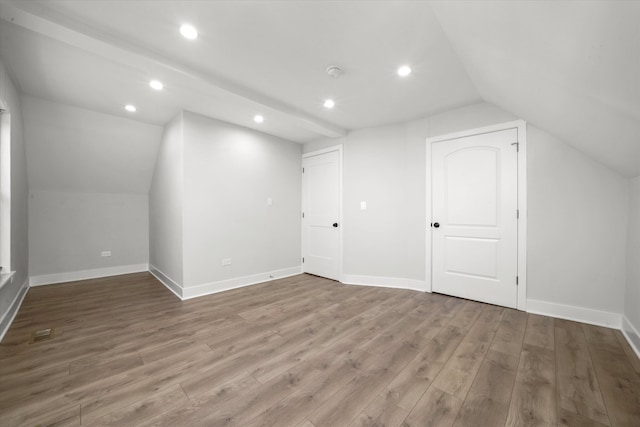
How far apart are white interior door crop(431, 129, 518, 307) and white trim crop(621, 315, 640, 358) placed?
2.56ft

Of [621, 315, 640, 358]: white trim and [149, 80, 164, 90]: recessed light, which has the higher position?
[149, 80, 164, 90]: recessed light

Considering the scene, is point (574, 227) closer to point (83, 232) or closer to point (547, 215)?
point (547, 215)

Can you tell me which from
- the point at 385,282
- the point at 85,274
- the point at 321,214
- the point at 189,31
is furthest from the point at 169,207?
the point at 385,282

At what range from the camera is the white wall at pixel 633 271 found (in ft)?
6.60

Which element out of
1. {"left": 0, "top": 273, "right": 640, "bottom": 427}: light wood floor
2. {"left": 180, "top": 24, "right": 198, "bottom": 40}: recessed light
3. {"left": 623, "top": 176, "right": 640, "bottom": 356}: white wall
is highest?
{"left": 180, "top": 24, "right": 198, "bottom": 40}: recessed light

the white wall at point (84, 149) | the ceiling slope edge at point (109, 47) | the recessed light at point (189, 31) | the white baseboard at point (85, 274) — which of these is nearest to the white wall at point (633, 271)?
the ceiling slope edge at point (109, 47)

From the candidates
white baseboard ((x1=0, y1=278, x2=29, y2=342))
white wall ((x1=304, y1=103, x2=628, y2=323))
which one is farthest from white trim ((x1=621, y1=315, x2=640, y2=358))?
white baseboard ((x1=0, y1=278, x2=29, y2=342))

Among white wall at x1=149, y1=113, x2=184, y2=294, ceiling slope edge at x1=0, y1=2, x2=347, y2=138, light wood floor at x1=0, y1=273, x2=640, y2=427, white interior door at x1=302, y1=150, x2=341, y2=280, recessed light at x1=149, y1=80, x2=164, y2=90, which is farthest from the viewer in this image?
white interior door at x1=302, y1=150, x2=341, y2=280

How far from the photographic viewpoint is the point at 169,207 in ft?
11.8

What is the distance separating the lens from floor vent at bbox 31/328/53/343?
2111 mm

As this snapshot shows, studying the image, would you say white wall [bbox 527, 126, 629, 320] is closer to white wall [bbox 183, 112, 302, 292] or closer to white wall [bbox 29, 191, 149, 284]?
white wall [bbox 183, 112, 302, 292]

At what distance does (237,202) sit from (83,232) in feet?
9.29

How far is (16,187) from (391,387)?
14.1 feet

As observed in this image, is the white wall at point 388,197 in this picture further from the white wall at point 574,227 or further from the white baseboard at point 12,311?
the white baseboard at point 12,311
